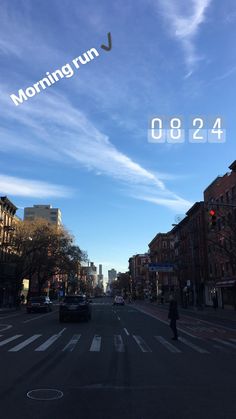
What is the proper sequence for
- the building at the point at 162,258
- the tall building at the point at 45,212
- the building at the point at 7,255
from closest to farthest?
the building at the point at 7,255 → the building at the point at 162,258 → the tall building at the point at 45,212

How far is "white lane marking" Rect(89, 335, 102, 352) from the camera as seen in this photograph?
1529 centimetres

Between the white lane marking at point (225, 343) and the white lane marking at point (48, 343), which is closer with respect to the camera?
the white lane marking at point (48, 343)

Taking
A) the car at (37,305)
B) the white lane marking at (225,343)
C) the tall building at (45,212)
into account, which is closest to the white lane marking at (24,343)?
the white lane marking at (225,343)

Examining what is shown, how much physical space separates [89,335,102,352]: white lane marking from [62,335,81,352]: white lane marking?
64 cm

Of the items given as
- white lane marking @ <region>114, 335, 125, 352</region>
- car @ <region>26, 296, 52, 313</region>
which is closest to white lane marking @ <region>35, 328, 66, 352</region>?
white lane marking @ <region>114, 335, 125, 352</region>

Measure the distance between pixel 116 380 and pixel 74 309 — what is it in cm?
1967

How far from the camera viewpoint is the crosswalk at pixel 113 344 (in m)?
15.5

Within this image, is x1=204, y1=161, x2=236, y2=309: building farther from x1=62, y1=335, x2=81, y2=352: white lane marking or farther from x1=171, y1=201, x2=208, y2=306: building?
x1=62, y1=335, x2=81, y2=352: white lane marking

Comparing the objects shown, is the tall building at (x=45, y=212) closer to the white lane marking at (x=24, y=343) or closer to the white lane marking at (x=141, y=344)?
the white lane marking at (x=24, y=343)

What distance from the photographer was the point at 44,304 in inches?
1788

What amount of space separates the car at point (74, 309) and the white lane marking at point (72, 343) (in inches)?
376

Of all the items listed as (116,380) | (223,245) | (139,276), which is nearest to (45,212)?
(139,276)

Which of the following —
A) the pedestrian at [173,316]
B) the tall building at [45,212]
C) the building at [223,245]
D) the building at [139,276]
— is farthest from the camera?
the tall building at [45,212]

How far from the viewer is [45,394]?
8.55 metres
